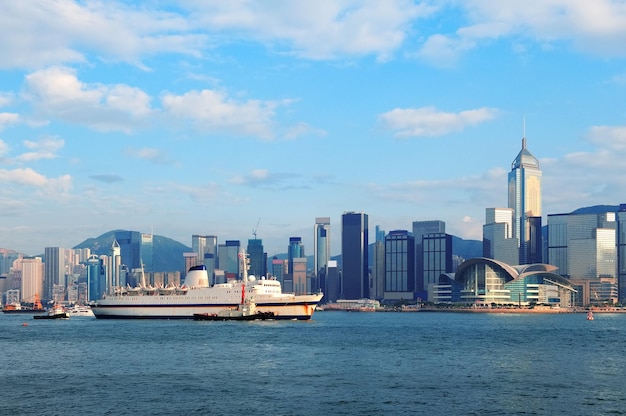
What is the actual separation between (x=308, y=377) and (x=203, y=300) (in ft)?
298

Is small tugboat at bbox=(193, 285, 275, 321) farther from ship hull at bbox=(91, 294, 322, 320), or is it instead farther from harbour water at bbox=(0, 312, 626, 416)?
harbour water at bbox=(0, 312, 626, 416)

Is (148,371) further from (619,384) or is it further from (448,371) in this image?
(619,384)

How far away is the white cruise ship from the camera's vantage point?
14000 cm

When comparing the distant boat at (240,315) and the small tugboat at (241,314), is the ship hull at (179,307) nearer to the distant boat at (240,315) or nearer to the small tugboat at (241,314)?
the small tugboat at (241,314)

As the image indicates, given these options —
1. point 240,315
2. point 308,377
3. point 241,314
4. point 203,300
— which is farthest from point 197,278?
point 308,377

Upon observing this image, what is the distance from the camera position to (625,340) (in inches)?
3927

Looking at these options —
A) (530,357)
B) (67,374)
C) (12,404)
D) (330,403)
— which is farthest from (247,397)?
(530,357)

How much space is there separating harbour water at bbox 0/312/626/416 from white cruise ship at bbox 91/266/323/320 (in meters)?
47.0

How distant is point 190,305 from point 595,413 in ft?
361

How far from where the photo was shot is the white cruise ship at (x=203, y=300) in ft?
459

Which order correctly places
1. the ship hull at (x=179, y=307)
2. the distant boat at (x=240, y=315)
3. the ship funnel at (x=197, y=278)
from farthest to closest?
the ship funnel at (x=197, y=278) → the ship hull at (x=179, y=307) → the distant boat at (x=240, y=315)

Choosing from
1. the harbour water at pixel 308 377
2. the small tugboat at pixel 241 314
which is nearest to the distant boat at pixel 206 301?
the small tugboat at pixel 241 314

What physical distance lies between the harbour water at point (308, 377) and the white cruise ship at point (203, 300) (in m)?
47.0

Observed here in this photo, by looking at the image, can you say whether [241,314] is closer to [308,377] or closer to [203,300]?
[203,300]
